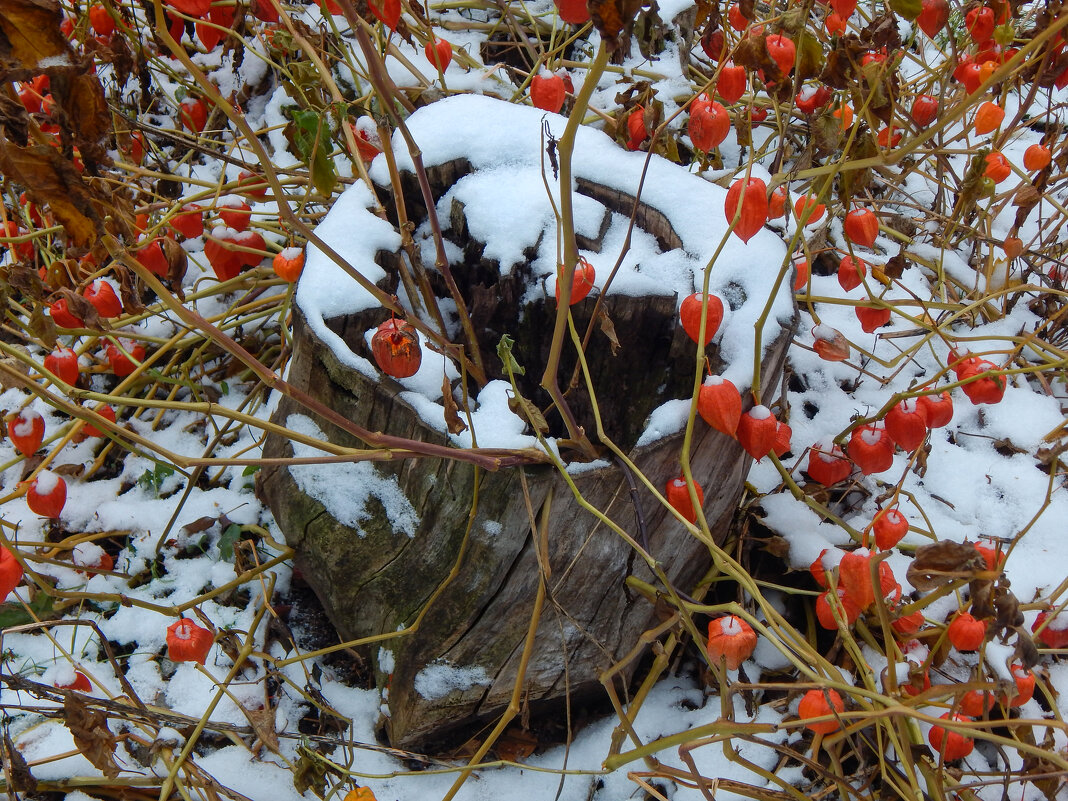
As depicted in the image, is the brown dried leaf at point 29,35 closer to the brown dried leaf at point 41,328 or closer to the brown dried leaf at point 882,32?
the brown dried leaf at point 41,328

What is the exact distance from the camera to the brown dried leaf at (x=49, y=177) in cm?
83

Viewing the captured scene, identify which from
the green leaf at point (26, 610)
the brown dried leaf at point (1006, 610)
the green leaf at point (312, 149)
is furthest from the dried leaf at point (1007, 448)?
the green leaf at point (26, 610)

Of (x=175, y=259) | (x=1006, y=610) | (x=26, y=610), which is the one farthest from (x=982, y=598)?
(x=26, y=610)

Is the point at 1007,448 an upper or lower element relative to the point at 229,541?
upper

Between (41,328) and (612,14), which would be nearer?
(612,14)


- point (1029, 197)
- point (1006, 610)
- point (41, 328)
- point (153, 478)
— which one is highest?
point (1029, 197)

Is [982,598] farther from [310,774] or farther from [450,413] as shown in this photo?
[310,774]

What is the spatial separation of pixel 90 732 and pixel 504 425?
789 mm

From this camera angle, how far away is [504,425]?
4.11ft

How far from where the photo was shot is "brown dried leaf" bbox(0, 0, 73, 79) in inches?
30.7

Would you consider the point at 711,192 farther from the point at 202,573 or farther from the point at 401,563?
the point at 202,573

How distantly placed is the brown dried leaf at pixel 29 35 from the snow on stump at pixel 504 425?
23.3 inches

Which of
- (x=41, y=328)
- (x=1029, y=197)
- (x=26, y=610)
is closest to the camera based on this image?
(x=41, y=328)

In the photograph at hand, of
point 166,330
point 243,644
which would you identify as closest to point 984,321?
point 243,644
